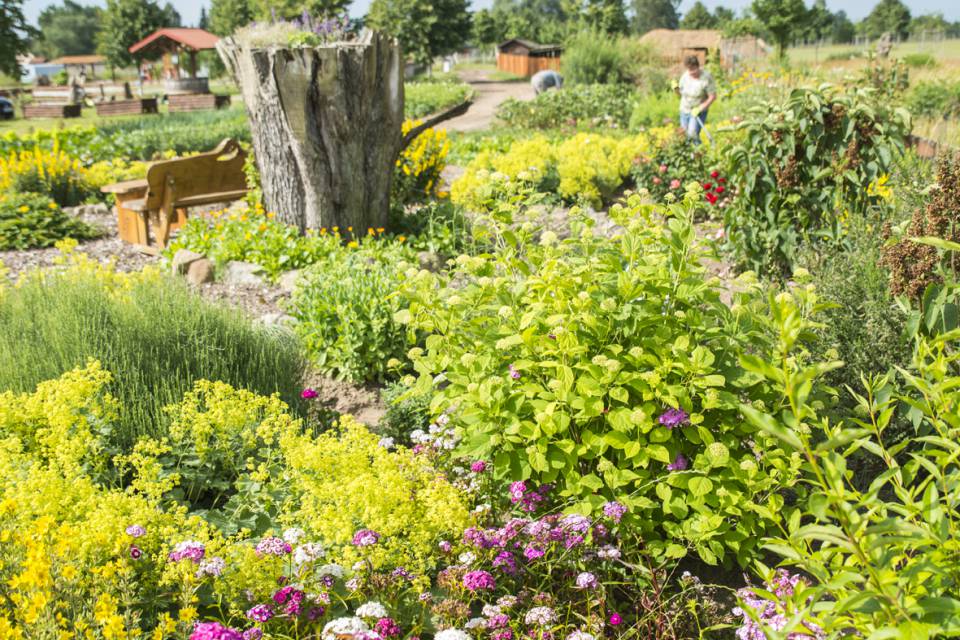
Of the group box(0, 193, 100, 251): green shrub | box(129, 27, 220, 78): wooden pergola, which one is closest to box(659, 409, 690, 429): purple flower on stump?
box(0, 193, 100, 251): green shrub

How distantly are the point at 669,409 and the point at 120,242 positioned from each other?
24.4ft

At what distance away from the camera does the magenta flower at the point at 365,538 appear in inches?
79.9

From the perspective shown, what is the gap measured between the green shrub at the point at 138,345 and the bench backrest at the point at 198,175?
309cm

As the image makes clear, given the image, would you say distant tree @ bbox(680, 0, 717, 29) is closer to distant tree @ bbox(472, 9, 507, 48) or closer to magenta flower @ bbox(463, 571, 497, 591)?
distant tree @ bbox(472, 9, 507, 48)

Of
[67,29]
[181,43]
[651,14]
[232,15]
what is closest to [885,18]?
[651,14]

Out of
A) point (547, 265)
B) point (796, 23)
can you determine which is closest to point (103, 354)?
point (547, 265)

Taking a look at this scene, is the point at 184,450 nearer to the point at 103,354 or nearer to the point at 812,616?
the point at 103,354

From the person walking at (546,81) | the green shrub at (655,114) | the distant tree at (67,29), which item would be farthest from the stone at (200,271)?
the distant tree at (67,29)

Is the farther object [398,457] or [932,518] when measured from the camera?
[398,457]

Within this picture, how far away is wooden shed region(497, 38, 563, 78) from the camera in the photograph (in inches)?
1811

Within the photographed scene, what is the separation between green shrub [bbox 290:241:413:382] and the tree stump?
167cm

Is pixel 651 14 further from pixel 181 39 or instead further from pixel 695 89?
pixel 695 89

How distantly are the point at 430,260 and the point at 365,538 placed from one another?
4376 millimetres

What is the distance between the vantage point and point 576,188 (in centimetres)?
860
